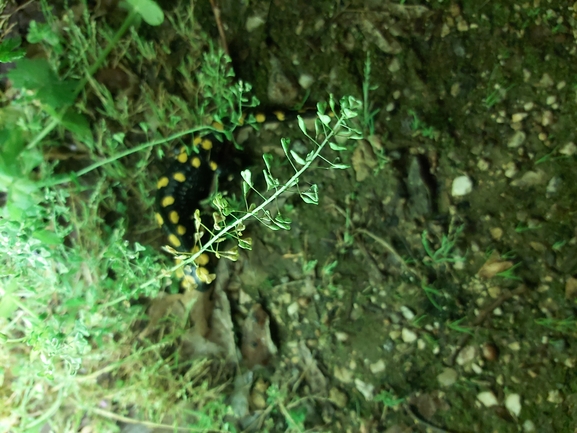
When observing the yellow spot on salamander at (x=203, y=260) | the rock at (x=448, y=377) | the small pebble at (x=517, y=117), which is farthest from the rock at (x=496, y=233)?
the yellow spot on salamander at (x=203, y=260)

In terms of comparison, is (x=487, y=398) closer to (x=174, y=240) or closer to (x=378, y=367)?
(x=378, y=367)

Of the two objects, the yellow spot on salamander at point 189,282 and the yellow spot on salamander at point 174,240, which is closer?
the yellow spot on salamander at point 189,282

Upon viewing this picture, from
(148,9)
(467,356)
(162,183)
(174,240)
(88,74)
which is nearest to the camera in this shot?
(148,9)

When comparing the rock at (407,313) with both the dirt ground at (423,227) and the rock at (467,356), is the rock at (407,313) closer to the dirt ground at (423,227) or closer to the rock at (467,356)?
the dirt ground at (423,227)

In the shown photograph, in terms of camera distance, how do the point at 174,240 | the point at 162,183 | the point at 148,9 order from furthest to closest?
the point at 174,240
the point at 162,183
the point at 148,9

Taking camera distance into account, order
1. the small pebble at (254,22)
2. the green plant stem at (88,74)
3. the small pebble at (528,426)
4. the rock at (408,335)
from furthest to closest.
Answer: the small pebble at (254,22)
the rock at (408,335)
the small pebble at (528,426)
the green plant stem at (88,74)

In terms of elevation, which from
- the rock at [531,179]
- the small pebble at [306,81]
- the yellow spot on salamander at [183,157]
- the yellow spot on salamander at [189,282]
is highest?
the small pebble at [306,81]

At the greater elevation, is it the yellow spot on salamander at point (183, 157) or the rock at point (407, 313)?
the yellow spot on salamander at point (183, 157)

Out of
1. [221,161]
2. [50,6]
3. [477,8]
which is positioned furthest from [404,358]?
[50,6]

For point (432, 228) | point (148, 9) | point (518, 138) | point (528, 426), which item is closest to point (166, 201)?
point (148, 9)
